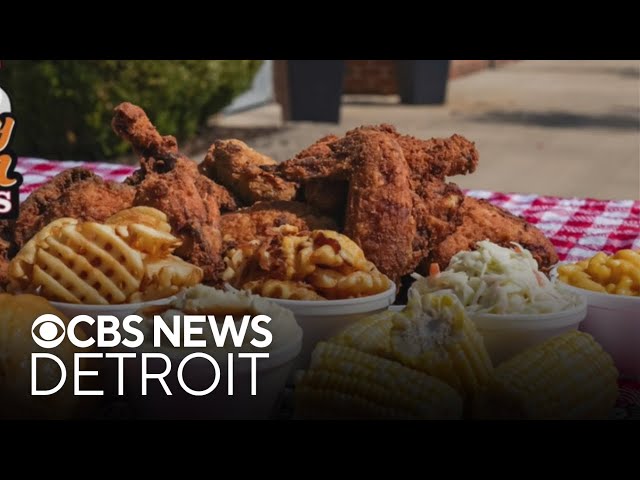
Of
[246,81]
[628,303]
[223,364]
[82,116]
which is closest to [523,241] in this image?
[628,303]

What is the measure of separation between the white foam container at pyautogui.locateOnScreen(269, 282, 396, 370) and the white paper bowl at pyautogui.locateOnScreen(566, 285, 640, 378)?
492mm

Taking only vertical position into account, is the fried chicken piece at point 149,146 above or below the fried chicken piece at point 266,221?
above

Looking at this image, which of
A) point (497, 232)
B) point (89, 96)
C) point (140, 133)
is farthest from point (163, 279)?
point (89, 96)

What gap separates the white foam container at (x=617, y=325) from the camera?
7.23 ft

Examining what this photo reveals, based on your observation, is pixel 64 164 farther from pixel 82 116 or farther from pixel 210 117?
pixel 210 117

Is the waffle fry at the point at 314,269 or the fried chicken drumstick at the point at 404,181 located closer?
the waffle fry at the point at 314,269

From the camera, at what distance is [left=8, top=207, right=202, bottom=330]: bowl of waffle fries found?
1.86 m

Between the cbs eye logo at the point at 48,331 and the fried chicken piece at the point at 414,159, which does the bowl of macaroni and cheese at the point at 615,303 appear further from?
the cbs eye logo at the point at 48,331

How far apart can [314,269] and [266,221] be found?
0.98 ft

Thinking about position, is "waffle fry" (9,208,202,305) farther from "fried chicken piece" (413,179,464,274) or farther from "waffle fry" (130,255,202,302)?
"fried chicken piece" (413,179,464,274)

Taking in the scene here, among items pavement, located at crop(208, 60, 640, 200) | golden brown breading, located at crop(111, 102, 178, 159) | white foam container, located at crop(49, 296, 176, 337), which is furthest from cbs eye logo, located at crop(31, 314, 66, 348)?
pavement, located at crop(208, 60, 640, 200)

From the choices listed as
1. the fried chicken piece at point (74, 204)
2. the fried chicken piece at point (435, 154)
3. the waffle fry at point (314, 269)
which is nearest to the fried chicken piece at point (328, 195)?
the fried chicken piece at point (435, 154)

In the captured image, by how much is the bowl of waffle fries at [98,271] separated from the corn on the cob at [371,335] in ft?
1.05

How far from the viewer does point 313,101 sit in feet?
13.1
